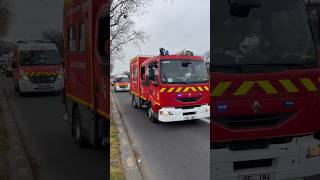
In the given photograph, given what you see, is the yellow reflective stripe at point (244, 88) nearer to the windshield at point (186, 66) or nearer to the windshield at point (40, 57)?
the windshield at point (186, 66)

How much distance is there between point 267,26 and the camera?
2432 millimetres

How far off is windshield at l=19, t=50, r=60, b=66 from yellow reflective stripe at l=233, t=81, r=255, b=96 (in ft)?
4.03

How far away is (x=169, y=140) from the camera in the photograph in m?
2.87

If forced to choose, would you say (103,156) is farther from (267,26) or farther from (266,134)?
(267,26)

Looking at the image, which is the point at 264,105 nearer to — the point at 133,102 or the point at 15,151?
the point at 133,102

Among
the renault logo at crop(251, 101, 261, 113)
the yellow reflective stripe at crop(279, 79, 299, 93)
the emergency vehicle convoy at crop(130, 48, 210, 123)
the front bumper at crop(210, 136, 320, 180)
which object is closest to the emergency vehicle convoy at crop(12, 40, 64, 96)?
the emergency vehicle convoy at crop(130, 48, 210, 123)

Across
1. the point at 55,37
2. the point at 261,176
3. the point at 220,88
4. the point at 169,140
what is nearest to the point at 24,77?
the point at 55,37

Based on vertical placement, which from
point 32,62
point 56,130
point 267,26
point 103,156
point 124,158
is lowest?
point 124,158

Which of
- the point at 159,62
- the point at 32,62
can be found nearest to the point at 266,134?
the point at 159,62

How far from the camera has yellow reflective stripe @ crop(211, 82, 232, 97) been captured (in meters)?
2.32

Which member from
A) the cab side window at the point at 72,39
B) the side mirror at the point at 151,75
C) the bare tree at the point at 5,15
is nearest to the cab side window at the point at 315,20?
the side mirror at the point at 151,75

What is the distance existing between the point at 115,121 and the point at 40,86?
24.3 inches

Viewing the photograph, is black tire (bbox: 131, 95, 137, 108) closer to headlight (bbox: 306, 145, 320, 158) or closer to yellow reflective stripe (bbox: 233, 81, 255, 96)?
yellow reflective stripe (bbox: 233, 81, 255, 96)

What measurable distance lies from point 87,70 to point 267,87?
1148 millimetres
